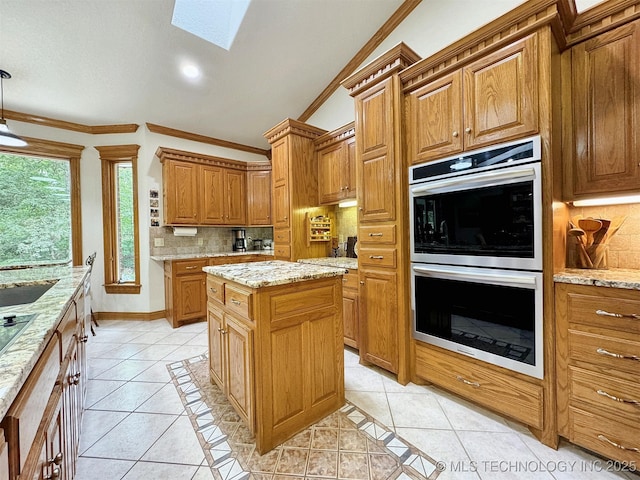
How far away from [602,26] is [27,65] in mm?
4795

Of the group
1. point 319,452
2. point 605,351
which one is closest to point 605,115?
point 605,351

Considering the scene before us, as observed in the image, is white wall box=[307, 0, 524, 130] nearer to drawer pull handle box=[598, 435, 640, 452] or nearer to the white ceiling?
the white ceiling

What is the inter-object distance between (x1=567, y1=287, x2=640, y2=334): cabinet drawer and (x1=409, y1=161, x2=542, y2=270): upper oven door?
0.25m

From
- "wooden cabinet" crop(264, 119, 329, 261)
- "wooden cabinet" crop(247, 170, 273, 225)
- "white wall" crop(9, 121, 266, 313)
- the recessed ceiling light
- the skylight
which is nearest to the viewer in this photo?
the skylight

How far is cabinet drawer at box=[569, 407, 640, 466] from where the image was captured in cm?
128

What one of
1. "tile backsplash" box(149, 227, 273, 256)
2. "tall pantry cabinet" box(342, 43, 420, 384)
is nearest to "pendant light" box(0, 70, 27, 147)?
"tile backsplash" box(149, 227, 273, 256)

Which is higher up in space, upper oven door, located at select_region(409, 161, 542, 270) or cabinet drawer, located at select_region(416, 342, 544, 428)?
upper oven door, located at select_region(409, 161, 542, 270)

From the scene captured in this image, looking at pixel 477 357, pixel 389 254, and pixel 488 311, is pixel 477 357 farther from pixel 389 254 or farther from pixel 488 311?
pixel 389 254

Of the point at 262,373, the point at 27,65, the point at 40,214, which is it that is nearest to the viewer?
the point at 262,373

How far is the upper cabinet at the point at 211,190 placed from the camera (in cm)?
388

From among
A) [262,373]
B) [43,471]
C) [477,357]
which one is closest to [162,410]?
[262,373]

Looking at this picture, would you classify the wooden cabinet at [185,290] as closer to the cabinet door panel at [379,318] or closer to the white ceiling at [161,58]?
the white ceiling at [161,58]

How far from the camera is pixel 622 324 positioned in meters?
1.30

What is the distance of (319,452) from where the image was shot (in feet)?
4.86
